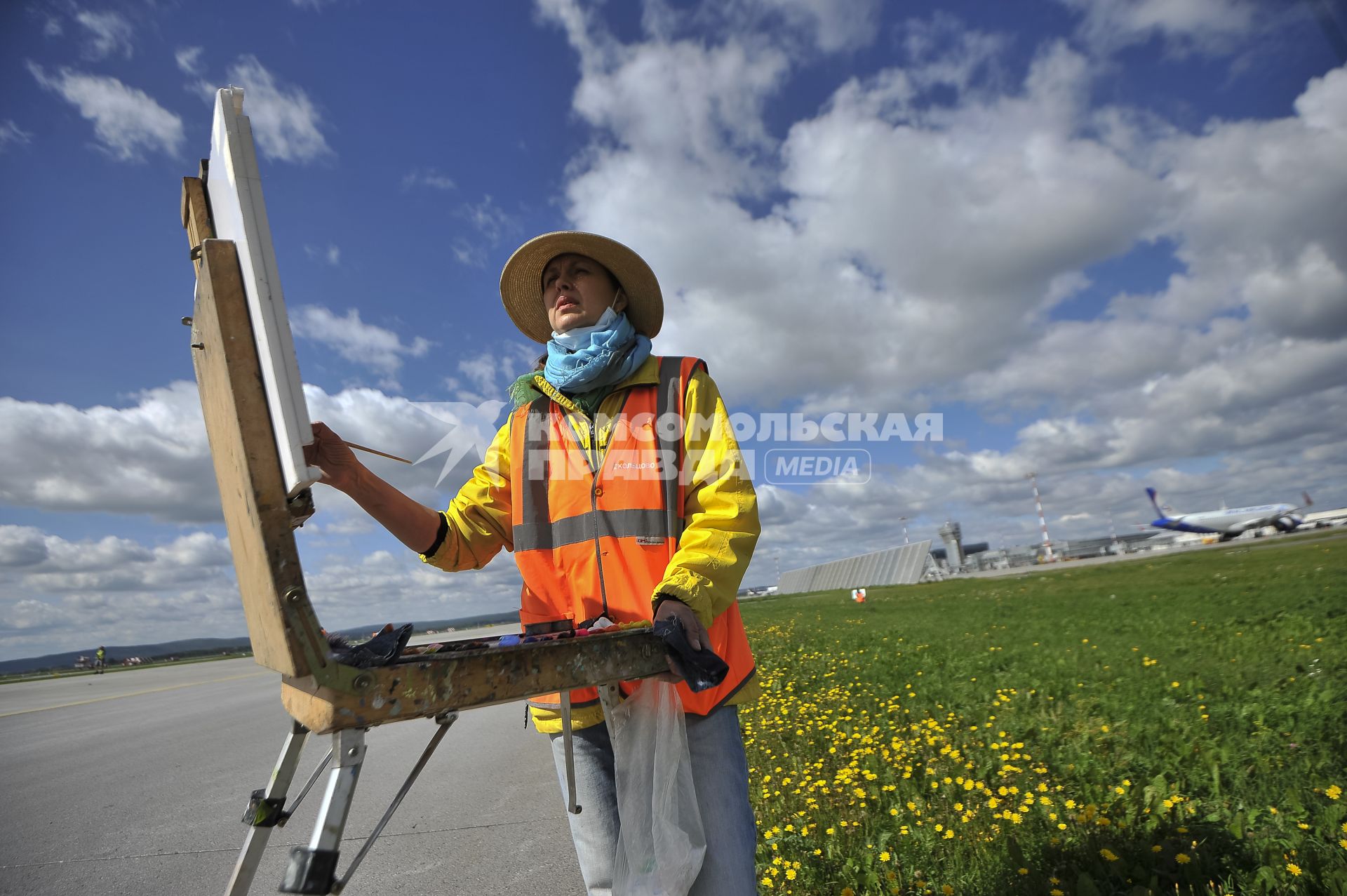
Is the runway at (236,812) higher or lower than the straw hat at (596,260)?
lower

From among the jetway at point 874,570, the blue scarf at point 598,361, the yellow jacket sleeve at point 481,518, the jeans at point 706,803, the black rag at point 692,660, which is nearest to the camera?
the black rag at point 692,660

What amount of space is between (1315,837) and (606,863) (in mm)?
2965

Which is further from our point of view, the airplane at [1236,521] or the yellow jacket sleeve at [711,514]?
the airplane at [1236,521]

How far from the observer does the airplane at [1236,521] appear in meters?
72.1

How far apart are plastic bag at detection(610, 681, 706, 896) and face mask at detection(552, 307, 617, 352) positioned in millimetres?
974

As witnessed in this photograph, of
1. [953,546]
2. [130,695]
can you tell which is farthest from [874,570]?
[130,695]

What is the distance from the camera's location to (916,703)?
6.27 metres

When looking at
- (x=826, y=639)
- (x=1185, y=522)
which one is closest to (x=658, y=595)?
(x=826, y=639)

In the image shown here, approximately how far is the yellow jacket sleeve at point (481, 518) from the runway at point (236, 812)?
2.12 meters

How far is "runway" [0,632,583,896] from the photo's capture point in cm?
377

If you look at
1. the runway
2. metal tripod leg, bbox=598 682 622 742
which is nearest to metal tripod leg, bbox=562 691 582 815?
metal tripod leg, bbox=598 682 622 742

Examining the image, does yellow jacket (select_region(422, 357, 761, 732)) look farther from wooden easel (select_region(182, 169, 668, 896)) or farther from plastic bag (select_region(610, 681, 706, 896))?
wooden easel (select_region(182, 169, 668, 896))

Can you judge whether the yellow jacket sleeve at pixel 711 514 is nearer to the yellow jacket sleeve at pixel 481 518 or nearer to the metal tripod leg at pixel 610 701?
the metal tripod leg at pixel 610 701

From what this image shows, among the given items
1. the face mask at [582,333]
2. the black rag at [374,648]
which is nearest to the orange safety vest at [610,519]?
the face mask at [582,333]
